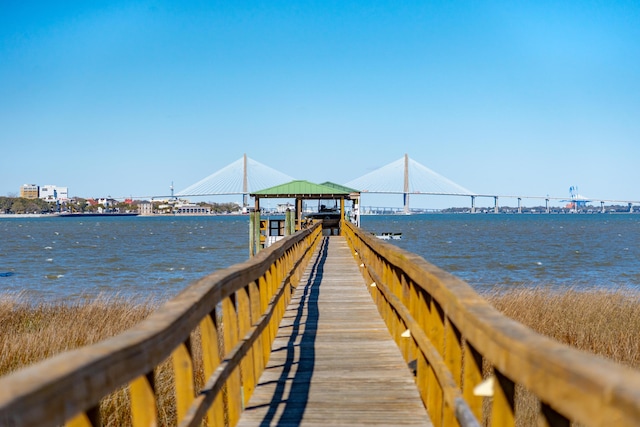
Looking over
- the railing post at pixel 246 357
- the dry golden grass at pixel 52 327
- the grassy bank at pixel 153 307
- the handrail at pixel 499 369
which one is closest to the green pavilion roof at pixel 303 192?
the grassy bank at pixel 153 307

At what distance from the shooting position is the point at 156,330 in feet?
7.95

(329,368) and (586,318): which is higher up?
(329,368)

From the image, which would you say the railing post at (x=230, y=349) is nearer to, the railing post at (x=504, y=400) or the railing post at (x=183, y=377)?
the railing post at (x=183, y=377)

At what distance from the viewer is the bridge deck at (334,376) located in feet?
14.6

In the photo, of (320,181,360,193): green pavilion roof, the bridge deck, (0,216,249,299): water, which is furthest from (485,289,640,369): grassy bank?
(320,181,360,193): green pavilion roof

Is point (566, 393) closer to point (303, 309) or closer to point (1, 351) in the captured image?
point (303, 309)

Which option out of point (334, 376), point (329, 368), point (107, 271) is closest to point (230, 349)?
point (334, 376)

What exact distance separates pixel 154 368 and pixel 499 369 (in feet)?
4.41

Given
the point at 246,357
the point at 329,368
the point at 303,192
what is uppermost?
the point at 303,192

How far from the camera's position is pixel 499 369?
233cm

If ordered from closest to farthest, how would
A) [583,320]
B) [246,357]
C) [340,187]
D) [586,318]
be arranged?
[246,357], [583,320], [586,318], [340,187]

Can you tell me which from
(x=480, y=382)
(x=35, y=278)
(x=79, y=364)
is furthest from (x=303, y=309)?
(x=35, y=278)

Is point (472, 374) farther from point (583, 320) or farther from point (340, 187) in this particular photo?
point (340, 187)

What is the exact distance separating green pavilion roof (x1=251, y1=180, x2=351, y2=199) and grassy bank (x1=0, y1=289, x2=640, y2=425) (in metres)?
18.5
